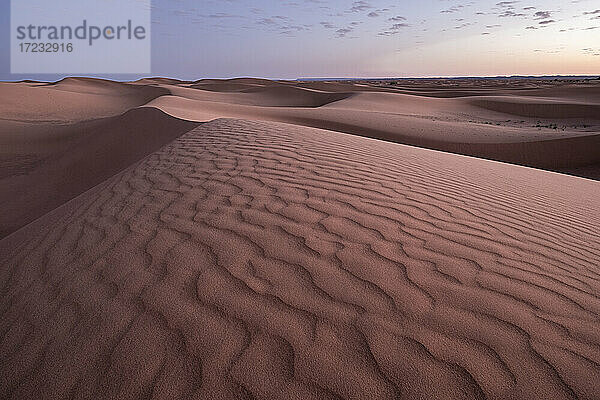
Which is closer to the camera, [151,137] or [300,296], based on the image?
[300,296]

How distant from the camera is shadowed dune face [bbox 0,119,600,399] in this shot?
5.04 feet

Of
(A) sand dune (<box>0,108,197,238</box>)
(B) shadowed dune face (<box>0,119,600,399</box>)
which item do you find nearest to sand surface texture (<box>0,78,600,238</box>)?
(A) sand dune (<box>0,108,197,238</box>)

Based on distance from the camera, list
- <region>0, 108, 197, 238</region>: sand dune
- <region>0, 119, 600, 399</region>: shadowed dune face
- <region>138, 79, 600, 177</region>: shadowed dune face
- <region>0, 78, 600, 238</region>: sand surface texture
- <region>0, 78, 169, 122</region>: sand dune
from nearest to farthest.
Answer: <region>0, 119, 600, 399</region>: shadowed dune face → <region>0, 108, 197, 238</region>: sand dune → <region>0, 78, 600, 238</region>: sand surface texture → <region>138, 79, 600, 177</region>: shadowed dune face → <region>0, 78, 169, 122</region>: sand dune

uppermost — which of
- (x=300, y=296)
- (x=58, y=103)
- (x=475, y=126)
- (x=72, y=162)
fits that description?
(x=58, y=103)

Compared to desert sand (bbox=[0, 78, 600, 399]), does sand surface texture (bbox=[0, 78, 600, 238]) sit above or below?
above

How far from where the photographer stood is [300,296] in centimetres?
195

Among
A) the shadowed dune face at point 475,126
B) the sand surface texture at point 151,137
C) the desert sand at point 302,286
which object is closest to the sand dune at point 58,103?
the sand surface texture at point 151,137

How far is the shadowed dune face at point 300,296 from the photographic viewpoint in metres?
1.54

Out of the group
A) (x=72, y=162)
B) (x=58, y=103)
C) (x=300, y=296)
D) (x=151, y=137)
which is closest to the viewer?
(x=300, y=296)

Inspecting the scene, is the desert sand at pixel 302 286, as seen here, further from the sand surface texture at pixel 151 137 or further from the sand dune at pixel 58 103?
the sand dune at pixel 58 103

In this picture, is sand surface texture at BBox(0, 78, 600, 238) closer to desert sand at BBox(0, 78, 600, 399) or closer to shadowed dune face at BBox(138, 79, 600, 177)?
shadowed dune face at BBox(138, 79, 600, 177)

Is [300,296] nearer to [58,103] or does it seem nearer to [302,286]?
[302,286]

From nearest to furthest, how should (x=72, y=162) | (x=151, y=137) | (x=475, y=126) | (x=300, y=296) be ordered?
(x=300, y=296) → (x=151, y=137) → (x=72, y=162) → (x=475, y=126)

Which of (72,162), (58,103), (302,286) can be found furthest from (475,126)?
(58,103)
